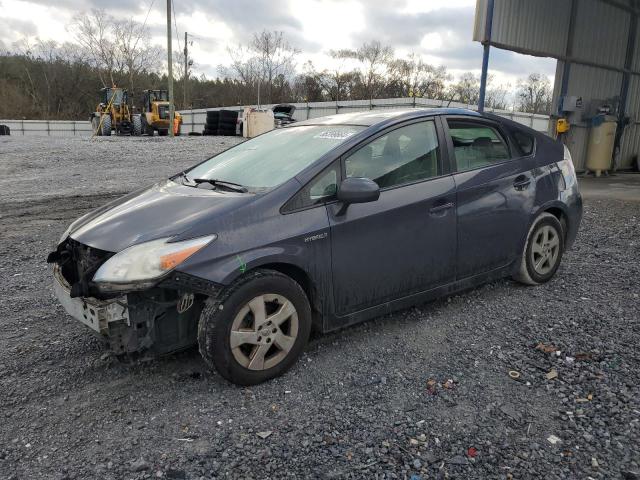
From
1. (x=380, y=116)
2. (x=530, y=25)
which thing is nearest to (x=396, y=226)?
(x=380, y=116)

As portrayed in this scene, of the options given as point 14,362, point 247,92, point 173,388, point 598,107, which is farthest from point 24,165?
point 247,92

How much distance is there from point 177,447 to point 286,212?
4.66 ft

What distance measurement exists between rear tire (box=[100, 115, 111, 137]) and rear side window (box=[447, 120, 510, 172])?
27.1 m

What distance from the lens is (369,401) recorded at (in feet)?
9.66

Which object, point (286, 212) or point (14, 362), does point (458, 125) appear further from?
point (14, 362)

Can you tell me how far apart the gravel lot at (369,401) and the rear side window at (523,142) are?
123 cm

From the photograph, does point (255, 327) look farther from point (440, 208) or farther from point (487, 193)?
point (487, 193)

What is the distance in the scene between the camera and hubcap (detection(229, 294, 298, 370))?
2.95 metres

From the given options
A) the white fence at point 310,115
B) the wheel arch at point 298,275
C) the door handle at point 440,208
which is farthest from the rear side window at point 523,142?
the white fence at point 310,115

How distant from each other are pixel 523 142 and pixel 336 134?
1894 millimetres

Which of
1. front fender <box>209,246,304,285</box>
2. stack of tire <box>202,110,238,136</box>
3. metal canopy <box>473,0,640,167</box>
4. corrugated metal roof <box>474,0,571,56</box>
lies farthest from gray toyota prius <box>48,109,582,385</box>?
stack of tire <box>202,110,238,136</box>

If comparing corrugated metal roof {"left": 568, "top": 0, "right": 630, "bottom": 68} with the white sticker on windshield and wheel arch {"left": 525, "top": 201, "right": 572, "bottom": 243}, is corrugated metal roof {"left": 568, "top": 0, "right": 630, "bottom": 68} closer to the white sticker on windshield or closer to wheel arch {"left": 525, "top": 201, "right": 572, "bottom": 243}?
wheel arch {"left": 525, "top": 201, "right": 572, "bottom": 243}

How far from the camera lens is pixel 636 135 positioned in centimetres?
1611

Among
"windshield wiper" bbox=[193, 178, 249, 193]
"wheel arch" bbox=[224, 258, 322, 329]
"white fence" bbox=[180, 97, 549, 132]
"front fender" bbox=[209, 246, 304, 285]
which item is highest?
"white fence" bbox=[180, 97, 549, 132]
